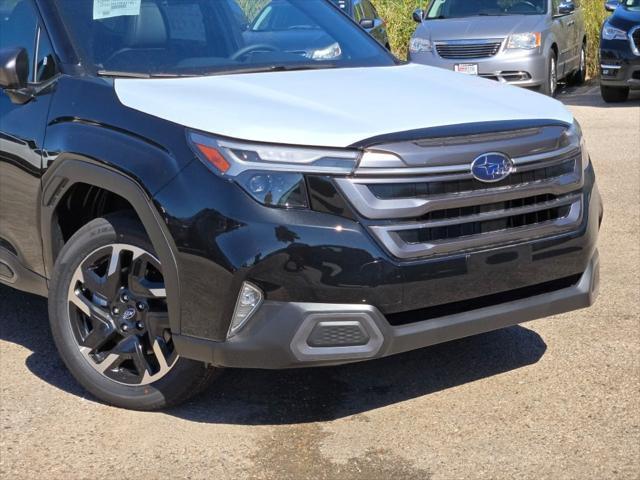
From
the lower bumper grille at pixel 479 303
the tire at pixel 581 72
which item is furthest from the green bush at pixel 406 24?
the lower bumper grille at pixel 479 303

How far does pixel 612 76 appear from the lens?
14.0 meters

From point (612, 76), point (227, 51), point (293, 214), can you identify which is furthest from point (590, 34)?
point (293, 214)

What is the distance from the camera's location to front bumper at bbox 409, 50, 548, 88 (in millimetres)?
13594

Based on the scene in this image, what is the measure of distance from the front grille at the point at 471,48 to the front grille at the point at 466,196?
31.6ft

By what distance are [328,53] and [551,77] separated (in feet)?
31.5

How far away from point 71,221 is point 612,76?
1064 centimetres

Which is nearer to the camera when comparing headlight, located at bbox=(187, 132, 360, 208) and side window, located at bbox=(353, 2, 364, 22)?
headlight, located at bbox=(187, 132, 360, 208)

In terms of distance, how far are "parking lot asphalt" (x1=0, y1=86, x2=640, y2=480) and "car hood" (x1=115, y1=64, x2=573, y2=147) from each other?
1.10m

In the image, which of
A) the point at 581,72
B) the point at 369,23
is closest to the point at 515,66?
the point at 581,72

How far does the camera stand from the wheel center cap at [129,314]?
4.22 metres

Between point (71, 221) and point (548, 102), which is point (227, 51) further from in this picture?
point (548, 102)

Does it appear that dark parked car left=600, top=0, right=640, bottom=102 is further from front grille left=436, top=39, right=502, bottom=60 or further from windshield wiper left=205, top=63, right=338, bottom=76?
windshield wiper left=205, top=63, right=338, bottom=76

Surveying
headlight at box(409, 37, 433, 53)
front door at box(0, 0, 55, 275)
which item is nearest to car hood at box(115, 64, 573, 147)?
front door at box(0, 0, 55, 275)

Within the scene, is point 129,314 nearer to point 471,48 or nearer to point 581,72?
point 471,48
